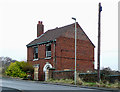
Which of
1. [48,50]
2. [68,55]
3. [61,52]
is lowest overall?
[68,55]

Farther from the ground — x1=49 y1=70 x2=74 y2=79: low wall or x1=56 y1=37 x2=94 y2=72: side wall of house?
x1=56 y1=37 x2=94 y2=72: side wall of house

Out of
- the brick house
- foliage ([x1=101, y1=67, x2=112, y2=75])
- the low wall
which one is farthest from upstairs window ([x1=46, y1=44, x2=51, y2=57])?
foliage ([x1=101, y1=67, x2=112, y2=75])

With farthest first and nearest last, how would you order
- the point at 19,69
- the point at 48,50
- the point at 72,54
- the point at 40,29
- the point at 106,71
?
the point at 40,29 < the point at 72,54 < the point at 48,50 < the point at 19,69 < the point at 106,71

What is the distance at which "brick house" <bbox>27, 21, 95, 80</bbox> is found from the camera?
3131 cm

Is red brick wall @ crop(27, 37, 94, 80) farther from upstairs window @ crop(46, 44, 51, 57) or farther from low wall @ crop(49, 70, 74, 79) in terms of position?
low wall @ crop(49, 70, 74, 79)

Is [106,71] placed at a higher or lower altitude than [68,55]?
lower

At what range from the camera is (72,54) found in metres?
33.3

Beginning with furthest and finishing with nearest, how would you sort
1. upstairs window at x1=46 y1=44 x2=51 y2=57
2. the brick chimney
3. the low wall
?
the brick chimney
upstairs window at x1=46 y1=44 x2=51 y2=57
the low wall

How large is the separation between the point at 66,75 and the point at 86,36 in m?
11.7

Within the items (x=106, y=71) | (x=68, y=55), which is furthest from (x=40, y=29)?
(x=106, y=71)

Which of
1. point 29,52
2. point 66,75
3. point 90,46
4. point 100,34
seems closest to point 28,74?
point 29,52

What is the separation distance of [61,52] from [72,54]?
8.11 feet

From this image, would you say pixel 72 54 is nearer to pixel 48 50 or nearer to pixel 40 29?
pixel 48 50

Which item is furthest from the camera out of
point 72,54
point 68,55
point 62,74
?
point 72,54
